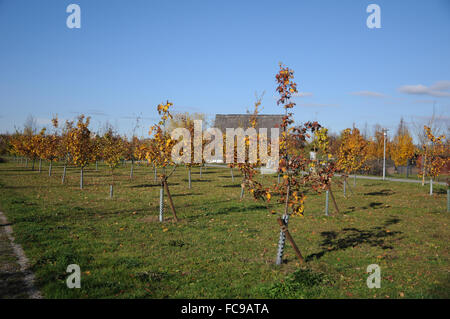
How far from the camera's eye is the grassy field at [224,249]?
5.59m

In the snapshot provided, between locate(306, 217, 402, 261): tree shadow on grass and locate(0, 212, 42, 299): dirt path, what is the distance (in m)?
5.59

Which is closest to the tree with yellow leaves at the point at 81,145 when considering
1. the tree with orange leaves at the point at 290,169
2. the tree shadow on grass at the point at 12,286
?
the tree shadow on grass at the point at 12,286

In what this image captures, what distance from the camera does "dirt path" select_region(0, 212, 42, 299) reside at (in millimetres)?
5259

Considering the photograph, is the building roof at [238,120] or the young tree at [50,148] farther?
the building roof at [238,120]

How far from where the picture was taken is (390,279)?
242 inches

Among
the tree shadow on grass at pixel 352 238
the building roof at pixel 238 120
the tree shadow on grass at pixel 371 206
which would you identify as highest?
the building roof at pixel 238 120

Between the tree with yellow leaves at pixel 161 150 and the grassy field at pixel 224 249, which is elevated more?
the tree with yellow leaves at pixel 161 150

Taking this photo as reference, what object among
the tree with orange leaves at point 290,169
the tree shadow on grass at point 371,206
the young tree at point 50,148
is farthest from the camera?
the young tree at point 50,148

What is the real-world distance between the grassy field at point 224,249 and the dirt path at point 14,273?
175 mm

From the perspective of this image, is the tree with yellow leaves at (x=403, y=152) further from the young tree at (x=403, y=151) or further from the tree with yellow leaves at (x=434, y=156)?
the tree with yellow leaves at (x=434, y=156)

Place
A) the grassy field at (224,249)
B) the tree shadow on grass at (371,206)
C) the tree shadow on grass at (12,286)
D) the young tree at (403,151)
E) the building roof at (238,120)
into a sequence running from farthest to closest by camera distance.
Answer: the building roof at (238,120) < the young tree at (403,151) < the tree shadow on grass at (371,206) < the grassy field at (224,249) < the tree shadow on grass at (12,286)

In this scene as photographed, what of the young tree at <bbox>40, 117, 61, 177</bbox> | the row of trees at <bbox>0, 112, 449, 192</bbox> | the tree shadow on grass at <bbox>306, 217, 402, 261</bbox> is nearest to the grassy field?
the tree shadow on grass at <bbox>306, 217, 402, 261</bbox>

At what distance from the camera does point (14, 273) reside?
6.07 metres
